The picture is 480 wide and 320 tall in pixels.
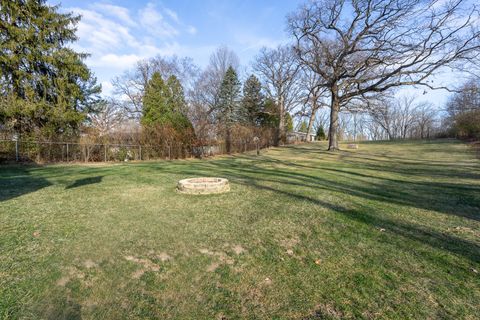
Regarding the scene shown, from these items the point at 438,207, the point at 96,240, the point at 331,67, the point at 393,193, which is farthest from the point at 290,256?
the point at 331,67

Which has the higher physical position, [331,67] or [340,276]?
[331,67]

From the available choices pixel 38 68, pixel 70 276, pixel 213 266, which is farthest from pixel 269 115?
pixel 70 276

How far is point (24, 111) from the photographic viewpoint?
13.7 metres

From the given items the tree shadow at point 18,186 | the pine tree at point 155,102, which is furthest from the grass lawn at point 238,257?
the pine tree at point 155,102

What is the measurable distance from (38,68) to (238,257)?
60.6 feet

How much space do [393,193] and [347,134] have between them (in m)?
62.4

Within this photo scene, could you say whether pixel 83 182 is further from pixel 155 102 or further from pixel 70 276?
pixel 155 102

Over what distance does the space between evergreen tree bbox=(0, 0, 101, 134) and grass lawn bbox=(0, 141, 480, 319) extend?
11.2m

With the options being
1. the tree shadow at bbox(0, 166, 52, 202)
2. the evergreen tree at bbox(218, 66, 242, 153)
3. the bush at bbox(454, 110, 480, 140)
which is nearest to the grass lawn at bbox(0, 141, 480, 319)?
the tree shadow at bbox(0, 166, 52, 202)

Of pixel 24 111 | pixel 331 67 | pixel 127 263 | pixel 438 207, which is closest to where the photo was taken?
pixel 127 263

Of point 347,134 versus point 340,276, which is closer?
point 340,276

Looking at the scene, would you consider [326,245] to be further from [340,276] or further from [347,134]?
[347,134]

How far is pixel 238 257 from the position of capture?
319cm

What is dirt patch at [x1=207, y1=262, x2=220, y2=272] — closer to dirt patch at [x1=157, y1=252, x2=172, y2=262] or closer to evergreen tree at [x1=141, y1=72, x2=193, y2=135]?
dirt patch at [x1=157, y1=252, x2=172, y2=262]
